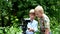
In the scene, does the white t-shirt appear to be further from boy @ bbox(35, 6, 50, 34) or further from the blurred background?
the blurred background

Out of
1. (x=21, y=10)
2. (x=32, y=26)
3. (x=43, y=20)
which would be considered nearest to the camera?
(x=43, y=20)

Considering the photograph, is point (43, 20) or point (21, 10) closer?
point (43, 20)

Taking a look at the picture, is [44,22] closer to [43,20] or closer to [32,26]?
[43,20]

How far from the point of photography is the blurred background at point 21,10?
4.60m

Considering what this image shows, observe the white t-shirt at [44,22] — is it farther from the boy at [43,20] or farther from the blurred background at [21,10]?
the blurred background at [21,10]

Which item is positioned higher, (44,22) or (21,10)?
(44,22)

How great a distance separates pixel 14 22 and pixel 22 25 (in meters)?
0.20

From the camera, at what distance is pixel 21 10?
→ 5.29m

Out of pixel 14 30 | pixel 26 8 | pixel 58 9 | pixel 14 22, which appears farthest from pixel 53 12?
pixel 14 30

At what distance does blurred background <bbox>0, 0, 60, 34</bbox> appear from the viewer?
4.60m

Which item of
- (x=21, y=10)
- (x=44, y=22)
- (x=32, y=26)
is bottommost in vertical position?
(x=21, y=10)

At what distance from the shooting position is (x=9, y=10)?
4949 millimetres

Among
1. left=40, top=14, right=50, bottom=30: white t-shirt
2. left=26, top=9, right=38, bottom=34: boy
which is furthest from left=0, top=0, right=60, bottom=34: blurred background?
left=40, top=14, right=50, bottom=30: white t-shirt

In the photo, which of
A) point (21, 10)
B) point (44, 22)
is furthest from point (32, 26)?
point (21, 10)
